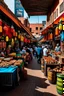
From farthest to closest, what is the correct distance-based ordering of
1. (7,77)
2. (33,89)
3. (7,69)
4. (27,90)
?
(7,69), (33,89), (27,90), (7,77)

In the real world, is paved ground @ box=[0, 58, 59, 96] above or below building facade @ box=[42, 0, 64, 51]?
below

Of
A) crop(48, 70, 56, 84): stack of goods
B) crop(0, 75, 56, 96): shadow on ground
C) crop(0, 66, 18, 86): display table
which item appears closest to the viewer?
crop(0, 75, 56, 96): shadow on ground

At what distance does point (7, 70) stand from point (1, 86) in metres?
0.75

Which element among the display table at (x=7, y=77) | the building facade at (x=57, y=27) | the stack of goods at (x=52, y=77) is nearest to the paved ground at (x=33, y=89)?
the stack of goods at (x=52, y=77)

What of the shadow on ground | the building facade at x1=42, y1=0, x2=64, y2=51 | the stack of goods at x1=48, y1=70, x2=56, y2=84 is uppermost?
the building facade at x1=42, y1=0, x2=64, y2=51

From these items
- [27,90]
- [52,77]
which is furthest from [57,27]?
[27,90]

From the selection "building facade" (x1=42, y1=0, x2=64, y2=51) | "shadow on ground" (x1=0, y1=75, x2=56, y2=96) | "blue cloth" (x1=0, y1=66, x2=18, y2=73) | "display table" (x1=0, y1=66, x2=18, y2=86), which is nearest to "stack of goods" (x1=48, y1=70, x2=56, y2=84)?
"shadow on ground" (x1=0, y1=75, x2=56, y2=96)

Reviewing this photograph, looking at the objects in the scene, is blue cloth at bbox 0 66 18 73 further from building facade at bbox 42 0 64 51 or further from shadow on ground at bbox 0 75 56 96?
building facade at bbox 42 0 64 51

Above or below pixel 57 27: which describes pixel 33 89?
below

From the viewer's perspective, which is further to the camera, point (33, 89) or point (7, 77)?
point (33, 89)

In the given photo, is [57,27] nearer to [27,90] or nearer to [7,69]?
[7,69]

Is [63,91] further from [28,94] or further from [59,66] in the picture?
[59,66]

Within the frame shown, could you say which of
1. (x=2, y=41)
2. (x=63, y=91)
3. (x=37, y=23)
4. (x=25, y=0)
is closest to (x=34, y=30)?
(x=37, y=23)

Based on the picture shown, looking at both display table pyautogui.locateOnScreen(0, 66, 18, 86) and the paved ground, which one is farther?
display table pyautogui.locateOnScreen(0, 66, 18, 86)
